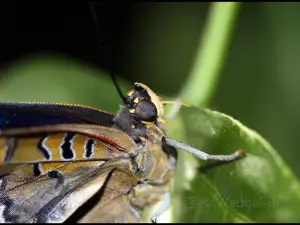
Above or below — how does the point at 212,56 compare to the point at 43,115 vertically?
above

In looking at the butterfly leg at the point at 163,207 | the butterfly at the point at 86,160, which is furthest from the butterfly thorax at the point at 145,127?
the butterfly leg at the point at 163,207

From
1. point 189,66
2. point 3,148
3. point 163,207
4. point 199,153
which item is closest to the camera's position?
point 3,148

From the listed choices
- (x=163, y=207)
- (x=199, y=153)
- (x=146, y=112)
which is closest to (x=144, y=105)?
(x=146, y=112)

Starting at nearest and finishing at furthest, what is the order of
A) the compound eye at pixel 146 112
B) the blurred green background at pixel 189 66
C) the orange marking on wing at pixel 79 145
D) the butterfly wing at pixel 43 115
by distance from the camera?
the butterfly wing at pixel 43 115
the orange marking on wing at pixel 79 145
the compound eye at pixel 146 112
the blurred green background at pixel 189 66

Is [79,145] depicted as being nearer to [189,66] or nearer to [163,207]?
[163,207]

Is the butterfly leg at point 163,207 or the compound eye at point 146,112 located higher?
the compound eye at point 146,112

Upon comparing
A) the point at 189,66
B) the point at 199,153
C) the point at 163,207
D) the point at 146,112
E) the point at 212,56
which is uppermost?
the point at 189,66

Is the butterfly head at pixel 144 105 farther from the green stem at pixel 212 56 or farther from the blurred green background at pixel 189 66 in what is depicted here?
the blurred green background at pixel 189 66

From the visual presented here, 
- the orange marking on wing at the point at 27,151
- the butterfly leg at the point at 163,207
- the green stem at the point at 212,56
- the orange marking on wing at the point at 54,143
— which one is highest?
the green stem at the point at 212,56

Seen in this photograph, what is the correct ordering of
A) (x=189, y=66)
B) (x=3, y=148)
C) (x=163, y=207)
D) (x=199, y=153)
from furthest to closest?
1. (x=189, y=66)
2. (x=163, y=207)
3. (x=199, y=153)
4. (x=3, y=148)
